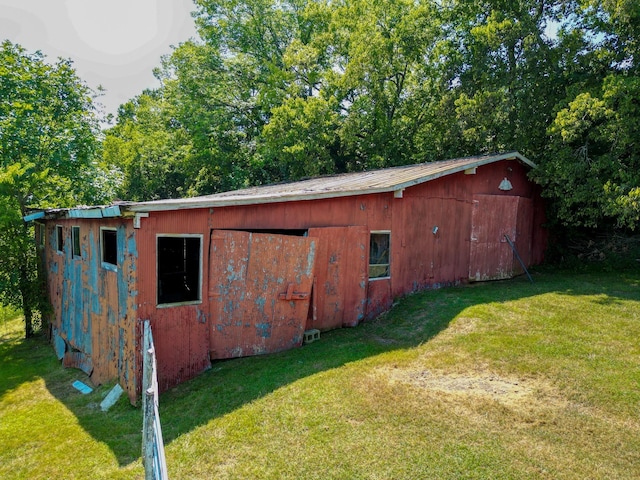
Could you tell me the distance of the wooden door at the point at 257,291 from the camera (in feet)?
23.7

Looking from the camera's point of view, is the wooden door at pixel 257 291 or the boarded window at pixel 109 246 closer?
the wooden door at pixel 257 291

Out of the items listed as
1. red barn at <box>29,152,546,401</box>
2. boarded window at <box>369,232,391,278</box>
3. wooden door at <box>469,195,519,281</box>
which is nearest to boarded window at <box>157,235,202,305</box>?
red barn at <box>29,152,546,401</box>

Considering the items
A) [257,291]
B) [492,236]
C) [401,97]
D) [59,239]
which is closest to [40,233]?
[59,239]

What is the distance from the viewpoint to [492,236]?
12.2m

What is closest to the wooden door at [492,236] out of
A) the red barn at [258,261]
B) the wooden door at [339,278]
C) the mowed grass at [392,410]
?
the red barn at [258,261]

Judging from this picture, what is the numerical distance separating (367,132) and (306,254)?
14.3m

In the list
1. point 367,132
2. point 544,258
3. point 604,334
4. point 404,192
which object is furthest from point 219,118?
point 604,334

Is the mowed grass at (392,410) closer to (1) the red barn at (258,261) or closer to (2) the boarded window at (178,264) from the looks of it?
(1) the red barn at (258,261)

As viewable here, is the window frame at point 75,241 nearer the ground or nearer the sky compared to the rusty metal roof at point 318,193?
nearer the ground

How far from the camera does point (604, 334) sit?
24.4 ft

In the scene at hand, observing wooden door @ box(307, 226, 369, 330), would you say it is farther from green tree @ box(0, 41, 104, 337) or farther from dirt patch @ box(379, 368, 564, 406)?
green tree @ box(0, 41, 104, 337)

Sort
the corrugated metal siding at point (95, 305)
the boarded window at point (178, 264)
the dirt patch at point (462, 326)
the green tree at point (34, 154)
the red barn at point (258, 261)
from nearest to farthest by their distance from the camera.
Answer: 1. the corrugated metal siding at point (95, 305)
2. the red barn at point (258, 261)
3. the dirt patch at point (462, 326)
4. the green tree at point (34, 154)
5. the boarded window at point (178, 264)

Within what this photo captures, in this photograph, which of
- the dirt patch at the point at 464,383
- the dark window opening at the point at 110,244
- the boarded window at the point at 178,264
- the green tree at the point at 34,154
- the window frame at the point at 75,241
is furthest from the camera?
the boarded window at the point at 178,264

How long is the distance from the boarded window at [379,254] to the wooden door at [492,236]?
10.1 ft
